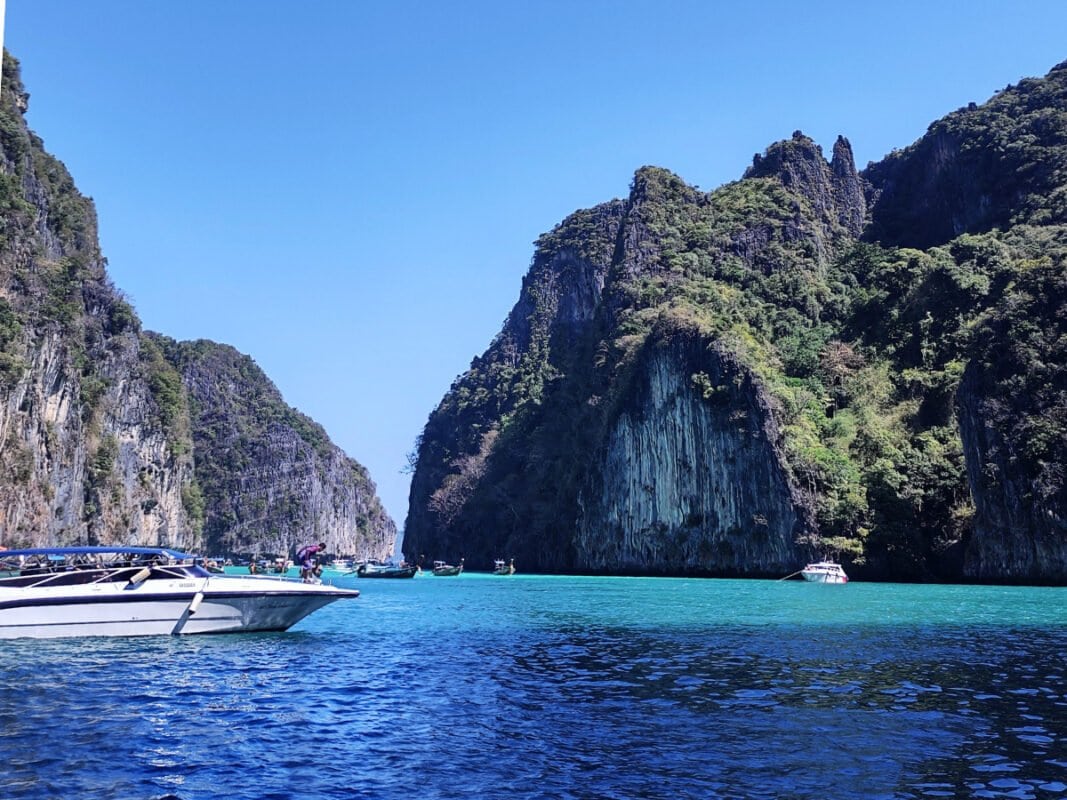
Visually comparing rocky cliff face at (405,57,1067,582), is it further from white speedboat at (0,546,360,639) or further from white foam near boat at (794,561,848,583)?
white speedboat at (0,546,360,639)

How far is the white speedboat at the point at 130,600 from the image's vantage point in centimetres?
2462

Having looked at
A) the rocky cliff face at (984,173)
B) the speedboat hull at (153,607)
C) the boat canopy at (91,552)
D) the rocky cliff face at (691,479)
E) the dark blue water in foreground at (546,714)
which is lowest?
the dark blue water in foreground at (546,714)

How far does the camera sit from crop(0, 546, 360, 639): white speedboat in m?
24.6

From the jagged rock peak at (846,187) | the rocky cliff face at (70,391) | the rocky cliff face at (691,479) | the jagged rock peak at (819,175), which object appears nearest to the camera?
the rocky cliff face at (70,391)

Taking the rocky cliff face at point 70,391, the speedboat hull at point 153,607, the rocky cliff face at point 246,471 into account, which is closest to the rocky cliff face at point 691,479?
the rocky cliff face at point 70,391

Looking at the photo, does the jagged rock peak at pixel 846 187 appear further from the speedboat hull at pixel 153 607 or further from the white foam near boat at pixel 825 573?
the speedboat hull at pixel 153 607

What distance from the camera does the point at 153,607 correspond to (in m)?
25.3

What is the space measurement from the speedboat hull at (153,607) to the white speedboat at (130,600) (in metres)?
0.02

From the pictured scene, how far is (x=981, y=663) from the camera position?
64.0 ft

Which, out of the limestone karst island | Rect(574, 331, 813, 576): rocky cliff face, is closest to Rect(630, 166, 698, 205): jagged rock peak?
the limestone karst island

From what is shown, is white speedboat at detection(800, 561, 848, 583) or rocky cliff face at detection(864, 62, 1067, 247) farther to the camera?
rocky cliff face at detection(864, 62, 1067, 247)

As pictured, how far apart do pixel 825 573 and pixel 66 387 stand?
64.2 m

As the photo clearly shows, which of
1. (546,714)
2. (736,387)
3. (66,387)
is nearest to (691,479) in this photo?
(736,387)

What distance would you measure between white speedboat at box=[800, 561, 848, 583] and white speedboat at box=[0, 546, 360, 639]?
46.0 meters
